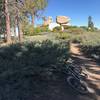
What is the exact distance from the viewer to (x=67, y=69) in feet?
25.5

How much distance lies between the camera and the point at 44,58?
7.84 m

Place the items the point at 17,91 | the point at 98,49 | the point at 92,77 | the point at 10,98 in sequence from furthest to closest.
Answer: the point at 98,49 < the point at 92,77 < the point at 17,91 < the point at 10,98

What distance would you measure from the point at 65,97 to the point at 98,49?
8.92 metres

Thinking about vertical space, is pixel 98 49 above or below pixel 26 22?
below

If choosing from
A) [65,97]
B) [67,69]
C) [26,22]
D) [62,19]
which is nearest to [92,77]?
[67,69]

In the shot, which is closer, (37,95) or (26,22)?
(37,95)

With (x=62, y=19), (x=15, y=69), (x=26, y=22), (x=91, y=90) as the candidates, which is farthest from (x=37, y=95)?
(x=62, y=19)

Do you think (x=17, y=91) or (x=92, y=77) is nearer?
(x=17, y=91)

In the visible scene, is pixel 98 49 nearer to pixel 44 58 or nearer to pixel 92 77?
pixel 92 77

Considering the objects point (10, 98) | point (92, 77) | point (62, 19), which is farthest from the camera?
point (62, 19)

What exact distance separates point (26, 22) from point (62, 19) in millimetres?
16361

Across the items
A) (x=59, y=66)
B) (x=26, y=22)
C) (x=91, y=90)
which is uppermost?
(x=26, y=22)

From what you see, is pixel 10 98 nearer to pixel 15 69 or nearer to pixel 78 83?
pixel 15 69

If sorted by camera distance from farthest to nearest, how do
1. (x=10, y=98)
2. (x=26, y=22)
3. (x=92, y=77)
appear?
(x=26, y=22)
(x=92, y=77)
(x=10, y=98)
